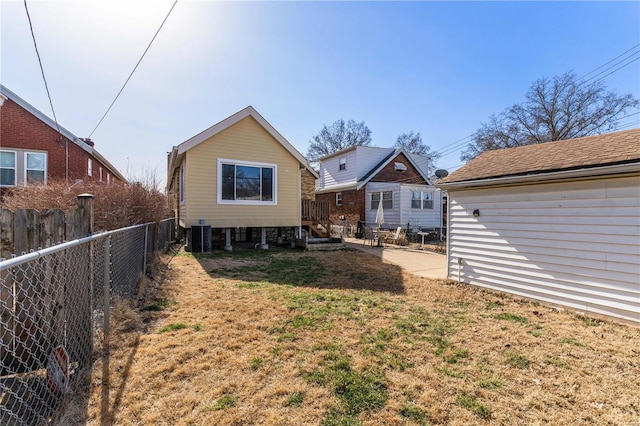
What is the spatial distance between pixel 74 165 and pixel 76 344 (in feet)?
53.9

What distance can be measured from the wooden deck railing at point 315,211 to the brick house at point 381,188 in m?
5.80

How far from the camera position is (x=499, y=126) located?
26.7m

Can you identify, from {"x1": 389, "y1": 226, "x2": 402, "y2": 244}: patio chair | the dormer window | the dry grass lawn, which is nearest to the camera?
the dry grass lawn

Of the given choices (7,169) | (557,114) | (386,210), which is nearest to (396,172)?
(386,210)

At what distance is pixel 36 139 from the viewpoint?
46.3 ft

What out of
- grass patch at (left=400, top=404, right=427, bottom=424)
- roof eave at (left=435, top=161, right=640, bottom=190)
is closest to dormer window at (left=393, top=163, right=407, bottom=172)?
roof eave at (left=435, top=161, right=640, bottom=190)

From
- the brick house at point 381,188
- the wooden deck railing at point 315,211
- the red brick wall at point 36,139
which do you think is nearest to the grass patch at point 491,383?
the wooden deck railing at point 315,211

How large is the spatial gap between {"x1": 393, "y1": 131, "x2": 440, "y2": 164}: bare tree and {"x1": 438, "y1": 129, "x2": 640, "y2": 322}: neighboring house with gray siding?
3493 cm

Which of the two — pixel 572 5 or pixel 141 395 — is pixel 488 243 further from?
pixel 572 5

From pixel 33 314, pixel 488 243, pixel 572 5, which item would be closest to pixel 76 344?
pixel 33 314

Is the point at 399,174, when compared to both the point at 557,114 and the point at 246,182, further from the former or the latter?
the point at 557,114

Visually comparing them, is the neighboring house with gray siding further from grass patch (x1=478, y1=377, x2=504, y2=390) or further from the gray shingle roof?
grass patch (x1=478, y1=377, x2=504, y2=390)

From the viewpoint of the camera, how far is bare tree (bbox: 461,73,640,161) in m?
22.0

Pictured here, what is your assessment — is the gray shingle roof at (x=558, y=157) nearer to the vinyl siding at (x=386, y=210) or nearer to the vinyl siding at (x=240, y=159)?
the vinyl siding at (x=240, y=159)
